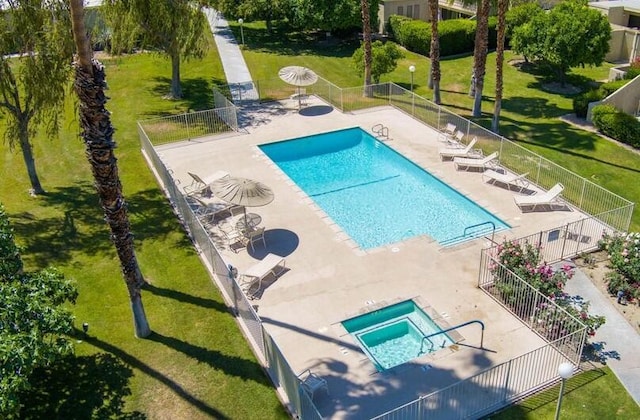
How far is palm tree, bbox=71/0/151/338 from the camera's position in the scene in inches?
473

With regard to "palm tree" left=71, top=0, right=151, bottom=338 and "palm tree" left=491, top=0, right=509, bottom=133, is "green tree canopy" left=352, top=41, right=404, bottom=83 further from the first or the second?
"palm tree" left=71, top=0, right=151, bottom=338

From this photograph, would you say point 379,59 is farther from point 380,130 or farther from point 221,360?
point 221,360

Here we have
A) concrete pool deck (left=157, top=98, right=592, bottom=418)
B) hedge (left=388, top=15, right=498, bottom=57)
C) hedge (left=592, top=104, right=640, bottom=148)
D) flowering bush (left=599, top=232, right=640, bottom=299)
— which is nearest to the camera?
concrete pool deck (left=157, top=98, right=592, bottom=418)

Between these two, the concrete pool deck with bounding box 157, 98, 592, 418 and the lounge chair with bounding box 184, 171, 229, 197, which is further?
the lounge chair with bounding box 184, 171, 229, 197

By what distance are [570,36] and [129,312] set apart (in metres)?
26.3

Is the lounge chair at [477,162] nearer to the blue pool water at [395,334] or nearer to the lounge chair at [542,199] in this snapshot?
the lounge chair at [542,199]

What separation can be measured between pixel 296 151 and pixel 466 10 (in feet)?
80.1

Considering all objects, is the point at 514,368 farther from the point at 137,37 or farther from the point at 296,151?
the point at 137,37

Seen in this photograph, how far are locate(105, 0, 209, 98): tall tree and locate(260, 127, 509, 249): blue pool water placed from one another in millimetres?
7559

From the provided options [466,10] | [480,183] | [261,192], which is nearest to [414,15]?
[466,10]

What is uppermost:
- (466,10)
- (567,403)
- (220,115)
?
(466,10)

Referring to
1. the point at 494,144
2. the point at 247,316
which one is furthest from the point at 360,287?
the point at 494,144

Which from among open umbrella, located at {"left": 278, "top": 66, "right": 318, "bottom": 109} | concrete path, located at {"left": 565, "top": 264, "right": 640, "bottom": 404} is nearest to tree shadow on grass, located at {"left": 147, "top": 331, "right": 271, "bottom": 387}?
concrete path, located at {"left": 565, "top": 264, "right": 640, "bottom": 404}

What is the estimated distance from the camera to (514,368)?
43.1 feet
